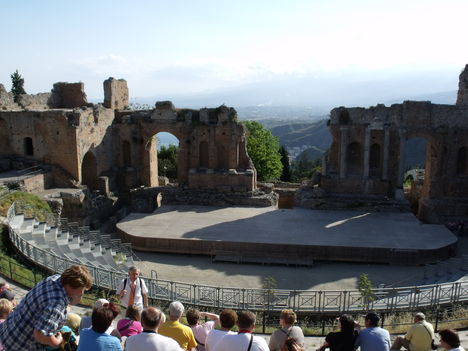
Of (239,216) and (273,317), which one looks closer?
(273,317)

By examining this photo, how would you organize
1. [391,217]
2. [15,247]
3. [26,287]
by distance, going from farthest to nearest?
[391,217] < [15,247] < [26,287]

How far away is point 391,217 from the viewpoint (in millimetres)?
26906

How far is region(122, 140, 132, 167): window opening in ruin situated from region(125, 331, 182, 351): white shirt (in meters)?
28.0

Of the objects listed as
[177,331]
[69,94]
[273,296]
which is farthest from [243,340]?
[69,94]

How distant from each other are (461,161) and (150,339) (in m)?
28.4

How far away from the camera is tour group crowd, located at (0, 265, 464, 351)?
5.74 m

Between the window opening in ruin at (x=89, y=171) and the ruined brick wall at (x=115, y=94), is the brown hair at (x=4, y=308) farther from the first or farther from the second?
the ruined brick wall at (x=115, y=94)

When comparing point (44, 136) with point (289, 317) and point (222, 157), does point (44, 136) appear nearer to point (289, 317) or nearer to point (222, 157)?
point (222, 157)

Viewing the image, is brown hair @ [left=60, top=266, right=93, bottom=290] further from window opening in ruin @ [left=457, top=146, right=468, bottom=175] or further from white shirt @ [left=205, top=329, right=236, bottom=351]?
window opening in ruin @ [left=457, top=146, right=468, bottom=175]

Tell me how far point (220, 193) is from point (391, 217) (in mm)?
10832

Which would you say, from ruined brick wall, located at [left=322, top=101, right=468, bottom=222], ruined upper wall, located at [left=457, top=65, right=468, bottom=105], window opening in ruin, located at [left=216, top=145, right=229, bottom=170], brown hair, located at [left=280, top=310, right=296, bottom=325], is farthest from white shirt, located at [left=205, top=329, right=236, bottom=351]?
ruined upper wall, located at [left=457, top=65, right=468, bottom=105]

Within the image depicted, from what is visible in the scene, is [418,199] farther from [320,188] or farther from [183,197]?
[183,197]

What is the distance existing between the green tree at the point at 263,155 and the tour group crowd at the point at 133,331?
116 ft

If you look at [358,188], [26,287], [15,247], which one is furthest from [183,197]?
[26,287]
